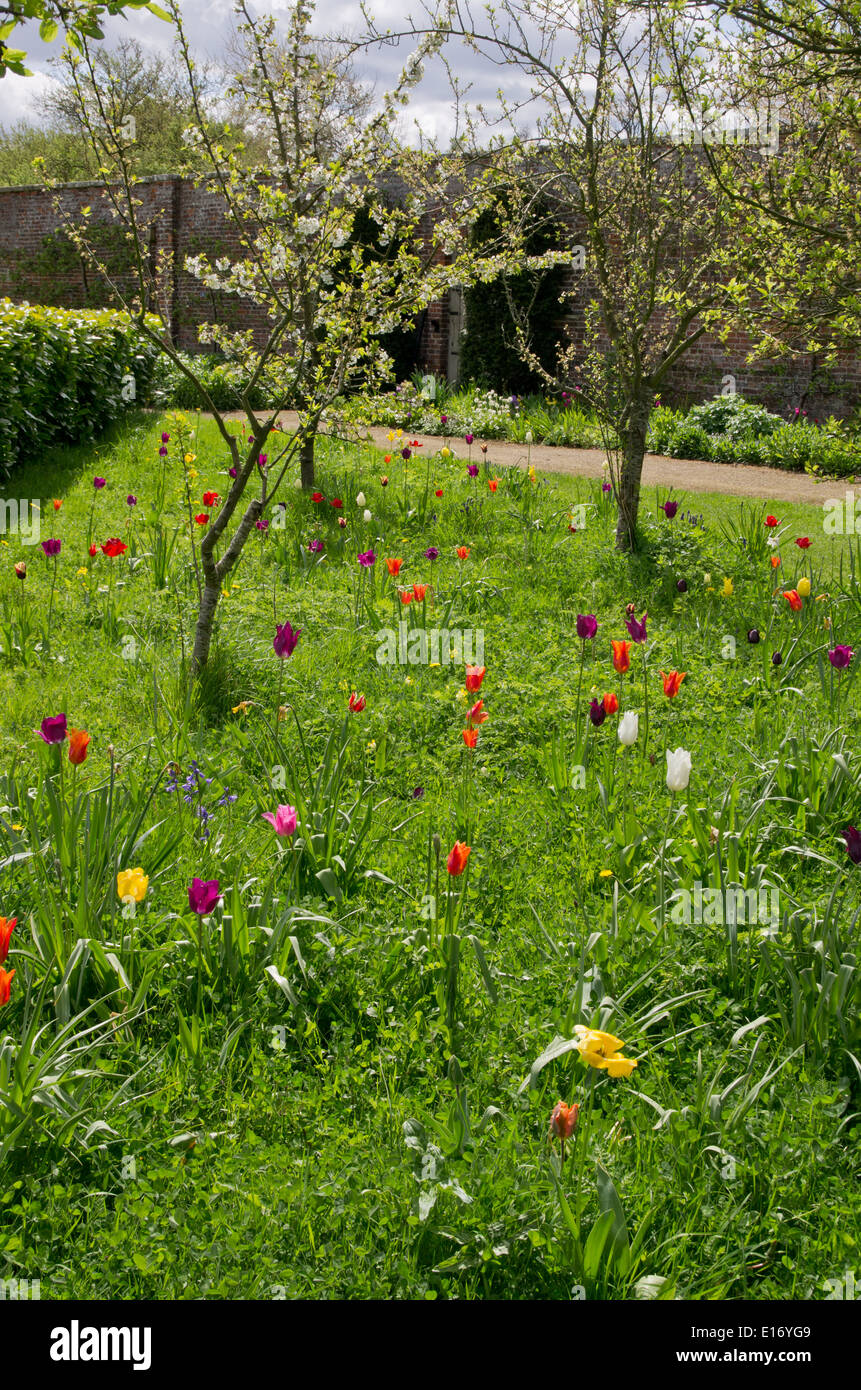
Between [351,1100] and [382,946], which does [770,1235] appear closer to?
[351,1100]

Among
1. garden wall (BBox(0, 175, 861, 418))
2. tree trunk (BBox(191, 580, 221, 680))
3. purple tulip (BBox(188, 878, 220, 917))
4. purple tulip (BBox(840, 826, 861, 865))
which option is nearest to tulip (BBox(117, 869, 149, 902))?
purple tulip (BBox(188, 878, 220, 917))

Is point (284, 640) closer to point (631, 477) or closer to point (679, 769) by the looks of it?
point (679, 769)

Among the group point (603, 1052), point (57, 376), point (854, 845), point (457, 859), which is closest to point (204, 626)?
point (457, 859)

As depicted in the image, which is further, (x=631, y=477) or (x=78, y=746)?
(x=631, y=477)

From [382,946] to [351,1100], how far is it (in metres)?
0.48

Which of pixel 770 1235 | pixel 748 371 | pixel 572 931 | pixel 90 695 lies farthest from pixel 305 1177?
pixel 748 371

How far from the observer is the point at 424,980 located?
8.16ft

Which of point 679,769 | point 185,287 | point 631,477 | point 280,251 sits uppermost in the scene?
point 185,287

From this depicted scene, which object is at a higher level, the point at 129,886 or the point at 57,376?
the point at 57,376

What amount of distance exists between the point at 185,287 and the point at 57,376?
10843mm

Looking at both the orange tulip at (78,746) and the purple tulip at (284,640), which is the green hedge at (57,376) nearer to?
the purple tulip at (284,640)

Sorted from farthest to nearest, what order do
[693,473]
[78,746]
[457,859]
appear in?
1. [693,473]
2. [78,746]
3. [457,859]

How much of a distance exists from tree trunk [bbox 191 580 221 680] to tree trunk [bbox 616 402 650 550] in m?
3.13

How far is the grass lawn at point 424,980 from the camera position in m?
1.78
